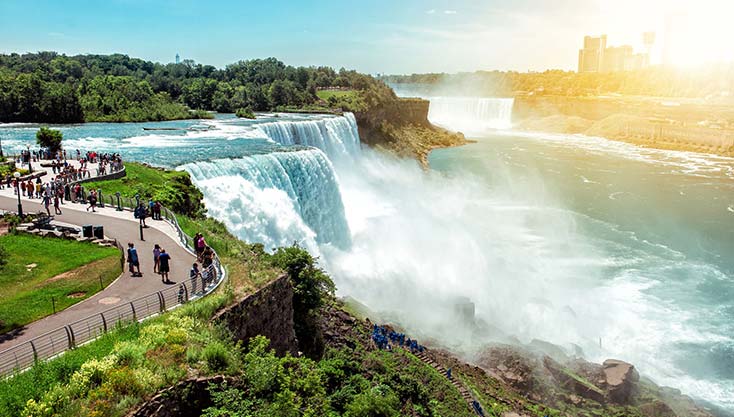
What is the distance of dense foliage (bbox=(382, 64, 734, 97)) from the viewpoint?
109625 millimetres

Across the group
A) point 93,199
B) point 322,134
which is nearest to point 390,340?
point 93,199

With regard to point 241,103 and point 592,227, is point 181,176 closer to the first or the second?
point 592,227

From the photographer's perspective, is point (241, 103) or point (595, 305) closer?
point (595, 305)

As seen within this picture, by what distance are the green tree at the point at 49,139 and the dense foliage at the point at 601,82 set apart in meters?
110

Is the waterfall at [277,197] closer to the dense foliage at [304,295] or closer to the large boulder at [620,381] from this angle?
the dense foliage at [304,295]

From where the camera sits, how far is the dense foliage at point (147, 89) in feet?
154

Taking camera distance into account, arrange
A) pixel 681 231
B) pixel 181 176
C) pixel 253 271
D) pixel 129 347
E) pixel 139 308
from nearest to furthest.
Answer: pixel 129 347, pixel 139 308, pixel 253 271, pixel 181 176, pixel 681 231

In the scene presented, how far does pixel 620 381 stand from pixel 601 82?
136 metres

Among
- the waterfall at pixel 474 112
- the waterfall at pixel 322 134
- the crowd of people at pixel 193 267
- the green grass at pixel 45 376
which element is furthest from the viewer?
the waterfall at pixel 474 112

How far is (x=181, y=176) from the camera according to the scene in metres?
20.9

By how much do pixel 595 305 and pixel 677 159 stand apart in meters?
47.4

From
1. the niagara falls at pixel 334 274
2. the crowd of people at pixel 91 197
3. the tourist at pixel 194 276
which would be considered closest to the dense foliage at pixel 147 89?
the niagara falls at pixel 334 274

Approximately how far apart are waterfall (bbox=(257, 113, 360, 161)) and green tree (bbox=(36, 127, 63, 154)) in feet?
44.8

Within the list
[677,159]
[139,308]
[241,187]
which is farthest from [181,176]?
[677,159]
